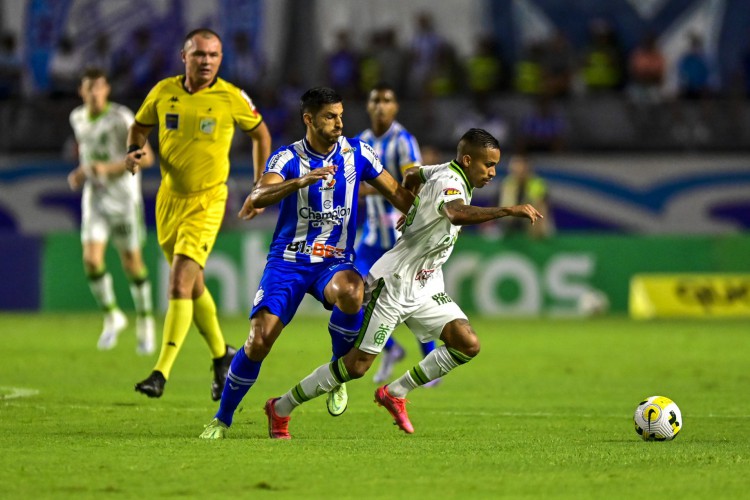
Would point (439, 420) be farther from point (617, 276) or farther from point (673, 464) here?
point (617, 276)

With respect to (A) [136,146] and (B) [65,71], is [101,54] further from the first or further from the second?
(A) [136,146]

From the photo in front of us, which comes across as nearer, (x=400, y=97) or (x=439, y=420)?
(x=439, y=420)

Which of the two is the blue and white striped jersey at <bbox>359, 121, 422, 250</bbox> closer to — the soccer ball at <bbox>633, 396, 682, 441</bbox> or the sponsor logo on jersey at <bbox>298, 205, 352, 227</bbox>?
the sponsor logo on jersey at <bbox>298, 205, 352, 227</bbox>

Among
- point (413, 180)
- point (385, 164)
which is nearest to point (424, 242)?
point (413, 180)

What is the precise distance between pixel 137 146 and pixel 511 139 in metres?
14.4

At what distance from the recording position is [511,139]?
23.2 metres

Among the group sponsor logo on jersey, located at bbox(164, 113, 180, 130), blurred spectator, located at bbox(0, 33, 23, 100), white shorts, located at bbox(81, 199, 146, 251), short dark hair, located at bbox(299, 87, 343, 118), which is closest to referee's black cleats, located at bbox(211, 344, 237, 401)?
sponsor logo on jersey, located at bbox(164, 113, 180, 130)

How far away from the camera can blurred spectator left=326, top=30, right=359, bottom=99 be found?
2344cm

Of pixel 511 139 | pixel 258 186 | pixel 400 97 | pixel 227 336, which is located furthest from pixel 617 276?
pixel 258 186

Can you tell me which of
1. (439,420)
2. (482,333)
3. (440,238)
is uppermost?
(440,238)

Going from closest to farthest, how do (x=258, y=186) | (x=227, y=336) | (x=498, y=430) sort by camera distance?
(x=258, y=186), (x=498, y=430), (x=227, y=336)

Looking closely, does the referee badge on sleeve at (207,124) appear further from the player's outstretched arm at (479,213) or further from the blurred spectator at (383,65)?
the blurred spectator at (383,65)

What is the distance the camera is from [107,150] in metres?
13.7

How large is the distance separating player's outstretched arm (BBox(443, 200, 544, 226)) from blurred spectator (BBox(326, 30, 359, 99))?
15929 mm
